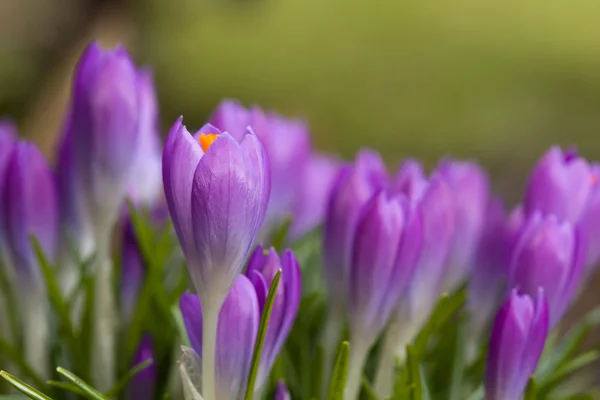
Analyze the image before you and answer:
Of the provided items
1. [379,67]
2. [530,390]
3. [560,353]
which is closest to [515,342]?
[530,390]

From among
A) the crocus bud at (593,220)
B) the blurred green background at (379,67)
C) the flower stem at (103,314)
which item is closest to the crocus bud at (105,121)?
the flower stem at (103,314)

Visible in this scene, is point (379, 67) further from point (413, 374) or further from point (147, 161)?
point (413, 374)

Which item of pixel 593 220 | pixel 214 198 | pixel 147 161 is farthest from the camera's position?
pixel 147 161

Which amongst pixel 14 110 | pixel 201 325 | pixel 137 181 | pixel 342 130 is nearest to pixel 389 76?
pixel 342 130

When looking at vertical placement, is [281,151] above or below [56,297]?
above

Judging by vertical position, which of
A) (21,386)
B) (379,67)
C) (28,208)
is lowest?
(21,386)

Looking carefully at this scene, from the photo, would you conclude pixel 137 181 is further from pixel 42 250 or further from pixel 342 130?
pixel 342 130
